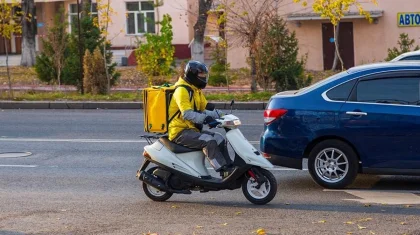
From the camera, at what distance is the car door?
11094mm

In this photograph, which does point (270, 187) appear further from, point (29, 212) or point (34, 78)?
point (34, 78)

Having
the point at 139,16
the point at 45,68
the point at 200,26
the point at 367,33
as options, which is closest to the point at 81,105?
the point at 45,68

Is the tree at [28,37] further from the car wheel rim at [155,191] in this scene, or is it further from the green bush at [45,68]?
the car wheel rim at [155,191]

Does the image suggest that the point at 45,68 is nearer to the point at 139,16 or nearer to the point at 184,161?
the point at 139,16

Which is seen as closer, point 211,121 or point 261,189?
point 211,121

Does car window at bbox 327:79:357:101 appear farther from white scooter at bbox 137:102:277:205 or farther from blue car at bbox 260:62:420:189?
white scooter at bbox 137:102:277:205

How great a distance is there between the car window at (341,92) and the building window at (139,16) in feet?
132

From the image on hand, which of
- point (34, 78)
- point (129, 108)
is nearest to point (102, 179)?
point (129, 108)

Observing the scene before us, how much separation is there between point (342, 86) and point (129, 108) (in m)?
13.0

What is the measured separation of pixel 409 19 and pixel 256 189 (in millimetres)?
30320

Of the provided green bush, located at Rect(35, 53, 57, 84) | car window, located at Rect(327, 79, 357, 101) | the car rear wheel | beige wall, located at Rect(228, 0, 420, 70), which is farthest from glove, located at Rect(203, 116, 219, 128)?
beige wall, located at Rect(228, 0, 420, 70)

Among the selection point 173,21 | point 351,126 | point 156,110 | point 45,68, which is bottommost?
point 351,126

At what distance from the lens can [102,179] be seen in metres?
12.7

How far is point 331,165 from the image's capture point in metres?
11.5
